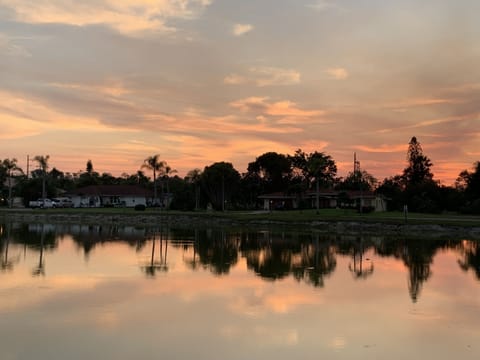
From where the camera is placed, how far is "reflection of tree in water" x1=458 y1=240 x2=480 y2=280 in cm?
2846

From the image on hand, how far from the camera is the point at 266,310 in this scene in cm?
1672

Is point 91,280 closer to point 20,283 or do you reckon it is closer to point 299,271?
point 20,283

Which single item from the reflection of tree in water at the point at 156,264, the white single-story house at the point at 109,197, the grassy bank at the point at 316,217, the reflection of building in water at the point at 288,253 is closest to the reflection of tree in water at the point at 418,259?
the reflection of building in water at the point at 288,253

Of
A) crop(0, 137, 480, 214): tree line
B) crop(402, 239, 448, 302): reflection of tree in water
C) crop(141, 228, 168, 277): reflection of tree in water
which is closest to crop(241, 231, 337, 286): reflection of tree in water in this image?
crop(402, 239, 448, 302): reflection of tree in water

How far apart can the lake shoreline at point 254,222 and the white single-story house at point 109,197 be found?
21599 millimetres

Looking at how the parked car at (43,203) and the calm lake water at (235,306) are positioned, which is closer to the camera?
the calm lake water at (235,306)

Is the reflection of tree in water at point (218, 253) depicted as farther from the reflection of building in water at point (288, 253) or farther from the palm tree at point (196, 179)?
the palm tree at point (196, 179)

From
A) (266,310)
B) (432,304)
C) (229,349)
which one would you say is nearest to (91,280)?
(266,310)

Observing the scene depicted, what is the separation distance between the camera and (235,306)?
17.3m

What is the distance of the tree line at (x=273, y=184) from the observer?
8281 cm

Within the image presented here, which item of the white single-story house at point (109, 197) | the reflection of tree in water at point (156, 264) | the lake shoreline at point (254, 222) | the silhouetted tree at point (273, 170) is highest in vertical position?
the silhouetted tree at point (273, 170)

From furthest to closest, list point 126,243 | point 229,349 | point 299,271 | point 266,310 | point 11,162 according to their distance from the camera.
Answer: point 11,162, point 126,243, point 299,271, point 266,310, point 229,349

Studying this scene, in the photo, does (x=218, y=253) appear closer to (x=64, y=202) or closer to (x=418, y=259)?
(x=418, y=259)

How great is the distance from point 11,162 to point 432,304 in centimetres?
11317
